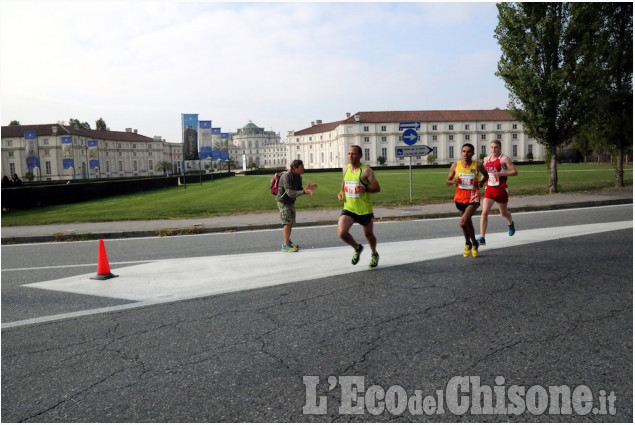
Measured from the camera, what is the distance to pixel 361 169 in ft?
23.3

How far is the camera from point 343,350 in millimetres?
4102

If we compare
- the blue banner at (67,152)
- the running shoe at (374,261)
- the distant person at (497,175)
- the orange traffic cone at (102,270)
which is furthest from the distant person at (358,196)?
the blue banner at (67,152)

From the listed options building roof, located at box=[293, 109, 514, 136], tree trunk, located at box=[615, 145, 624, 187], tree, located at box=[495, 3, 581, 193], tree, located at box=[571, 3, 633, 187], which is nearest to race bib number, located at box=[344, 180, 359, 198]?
tree, located at box=[495, 3, 581, 193]

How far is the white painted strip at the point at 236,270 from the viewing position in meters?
6.27

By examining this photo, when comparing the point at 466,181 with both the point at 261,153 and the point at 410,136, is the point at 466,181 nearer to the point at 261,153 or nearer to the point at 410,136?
the point at 410,136

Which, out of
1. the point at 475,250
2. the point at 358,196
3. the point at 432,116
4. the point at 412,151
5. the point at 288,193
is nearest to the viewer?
the point at 358,196

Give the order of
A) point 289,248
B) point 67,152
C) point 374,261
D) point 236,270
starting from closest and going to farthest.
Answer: point 374,261 → point 236,270 → point 289,248 → point 67,152

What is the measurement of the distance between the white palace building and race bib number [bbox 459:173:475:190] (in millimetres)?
97031

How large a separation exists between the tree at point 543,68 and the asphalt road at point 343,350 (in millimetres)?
15924

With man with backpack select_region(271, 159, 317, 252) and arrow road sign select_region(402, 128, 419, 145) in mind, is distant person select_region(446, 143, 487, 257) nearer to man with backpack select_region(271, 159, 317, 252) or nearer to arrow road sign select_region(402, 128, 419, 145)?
man with backpack select_region(271, 159, 317, 252)

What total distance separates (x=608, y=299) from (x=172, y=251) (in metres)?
7.50

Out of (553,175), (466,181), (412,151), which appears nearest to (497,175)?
(466,181)

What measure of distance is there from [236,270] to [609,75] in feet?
71.1

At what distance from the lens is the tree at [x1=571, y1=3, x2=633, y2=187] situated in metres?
20.6
